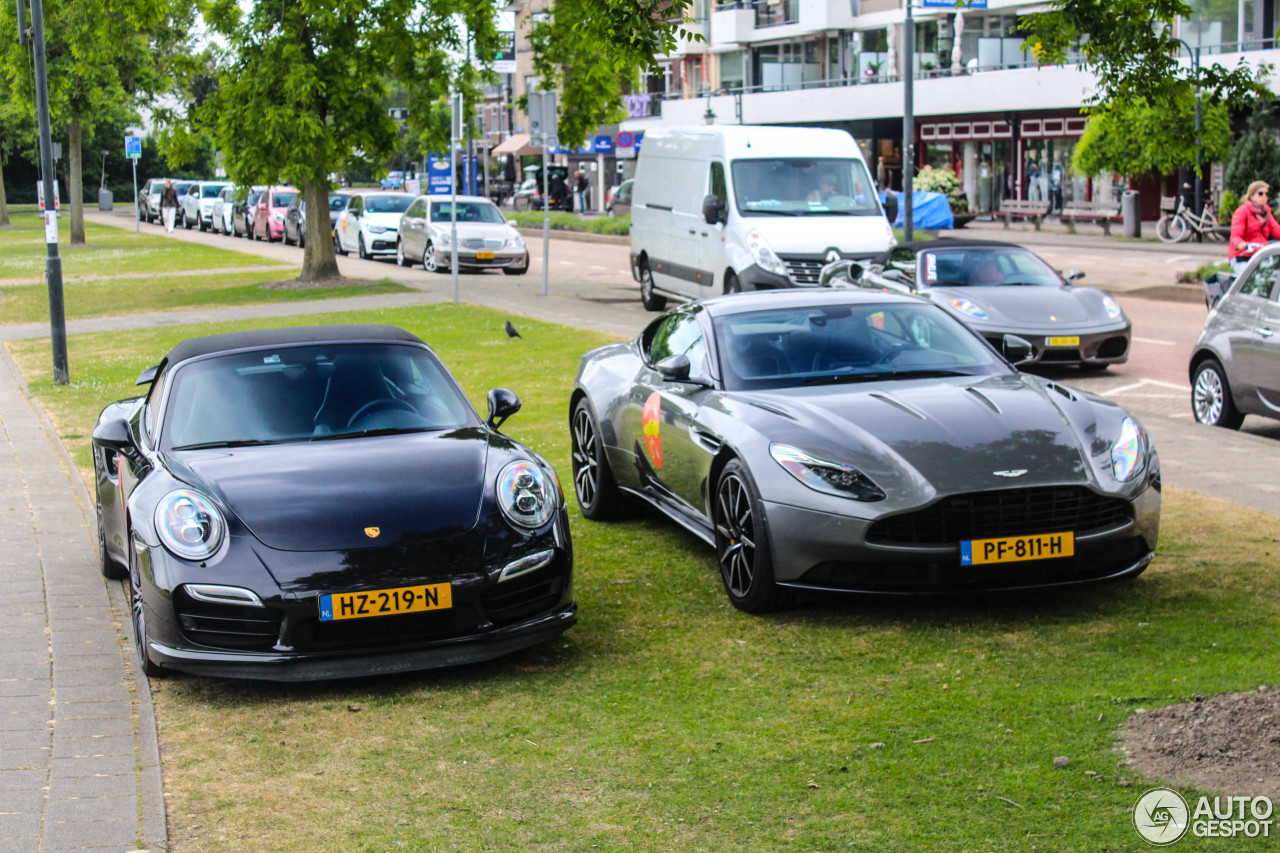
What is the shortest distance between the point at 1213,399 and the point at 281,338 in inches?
314

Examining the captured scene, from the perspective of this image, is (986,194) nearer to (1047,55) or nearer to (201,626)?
(1047,55)

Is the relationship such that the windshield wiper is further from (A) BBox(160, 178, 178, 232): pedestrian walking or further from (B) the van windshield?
(A) BBox(160, 178, 178, 232): pedestrian walking

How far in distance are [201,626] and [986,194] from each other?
49870mm

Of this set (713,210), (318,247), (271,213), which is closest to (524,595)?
(713,210)

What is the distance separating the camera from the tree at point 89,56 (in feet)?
85.3

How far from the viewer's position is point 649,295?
75.6 ft

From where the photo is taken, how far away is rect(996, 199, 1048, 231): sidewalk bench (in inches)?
1834

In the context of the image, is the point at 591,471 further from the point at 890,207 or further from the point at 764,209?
the point at 890,207

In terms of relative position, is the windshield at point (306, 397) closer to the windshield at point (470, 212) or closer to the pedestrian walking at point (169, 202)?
the windshield at point (470, 212)

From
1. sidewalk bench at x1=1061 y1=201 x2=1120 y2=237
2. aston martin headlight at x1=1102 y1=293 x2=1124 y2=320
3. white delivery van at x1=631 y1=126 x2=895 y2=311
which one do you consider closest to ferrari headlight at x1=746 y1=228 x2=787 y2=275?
white delivery van at x1=631 y1=126 x2=895 y2=311

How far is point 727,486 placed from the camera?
6.91m

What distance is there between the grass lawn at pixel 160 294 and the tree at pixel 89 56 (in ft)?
13.9

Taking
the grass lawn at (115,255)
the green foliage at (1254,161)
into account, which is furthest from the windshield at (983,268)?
the green foliage at (1254,161)

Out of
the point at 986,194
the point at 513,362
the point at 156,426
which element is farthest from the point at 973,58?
the point at 156,426
